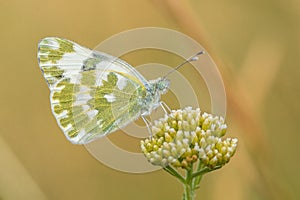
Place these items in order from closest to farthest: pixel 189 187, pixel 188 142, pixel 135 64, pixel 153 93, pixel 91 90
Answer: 1. pixel 189 187
2. pixel 188 142
3. pixel 153 93
4. pixel 91 90
5. pixel 135 64

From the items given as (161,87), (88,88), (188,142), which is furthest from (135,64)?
(188,142)

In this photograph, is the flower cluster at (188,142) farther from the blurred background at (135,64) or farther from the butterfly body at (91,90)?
the blurred background at (135,64)

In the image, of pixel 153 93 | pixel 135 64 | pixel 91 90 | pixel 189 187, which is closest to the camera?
pixel 189 187

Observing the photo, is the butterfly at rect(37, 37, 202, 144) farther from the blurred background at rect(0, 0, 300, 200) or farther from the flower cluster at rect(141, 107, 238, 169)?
the blurred background at rect(0, 0, 300, 200)

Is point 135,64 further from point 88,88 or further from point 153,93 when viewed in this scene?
point 153,93

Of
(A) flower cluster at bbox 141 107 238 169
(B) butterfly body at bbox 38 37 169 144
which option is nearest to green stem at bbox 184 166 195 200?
(A) flower cluster at bbox 141 107 238 169

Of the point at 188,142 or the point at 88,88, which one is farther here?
the point at 88,88
